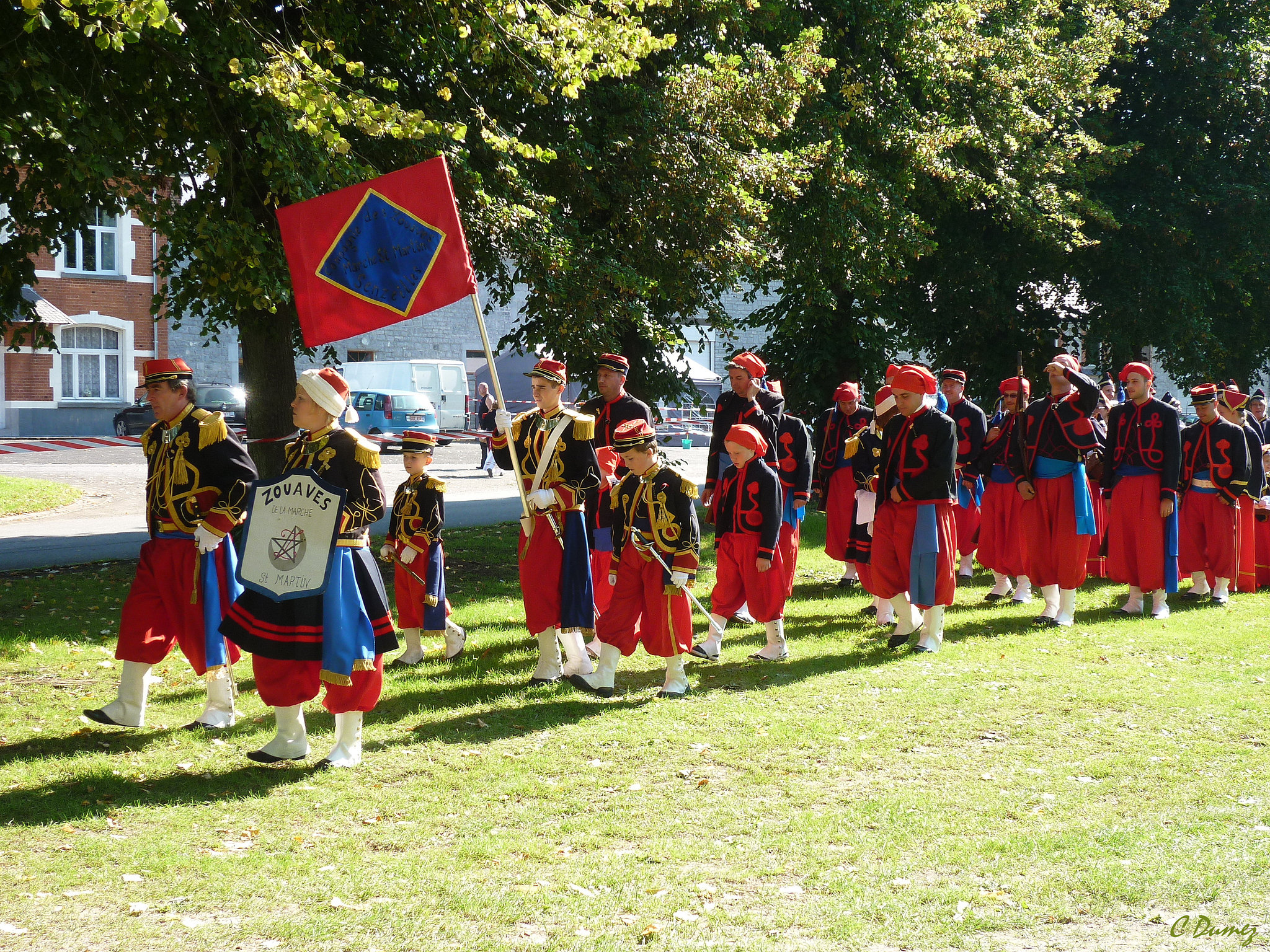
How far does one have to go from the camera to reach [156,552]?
651 cm

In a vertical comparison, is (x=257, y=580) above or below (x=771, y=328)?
below

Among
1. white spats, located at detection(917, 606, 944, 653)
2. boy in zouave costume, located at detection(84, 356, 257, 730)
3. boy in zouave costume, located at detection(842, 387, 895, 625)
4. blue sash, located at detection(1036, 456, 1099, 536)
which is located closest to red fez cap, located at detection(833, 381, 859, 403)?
boy in zouave costume, located at detection(842, 387, 895, 625)

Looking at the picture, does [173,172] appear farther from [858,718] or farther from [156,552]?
[858,718]

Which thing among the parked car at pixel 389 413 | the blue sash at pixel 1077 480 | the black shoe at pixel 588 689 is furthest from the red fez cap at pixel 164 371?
the parked car at pixel 389 413

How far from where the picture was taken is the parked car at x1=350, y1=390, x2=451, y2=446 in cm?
3181

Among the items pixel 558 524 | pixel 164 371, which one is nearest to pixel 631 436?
pixel 558 524

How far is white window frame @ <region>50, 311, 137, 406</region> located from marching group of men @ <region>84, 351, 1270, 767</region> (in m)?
28.7

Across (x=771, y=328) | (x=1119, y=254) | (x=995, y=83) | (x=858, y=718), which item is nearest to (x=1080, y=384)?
(x=858, y=718)

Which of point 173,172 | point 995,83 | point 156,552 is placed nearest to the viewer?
point 156,552

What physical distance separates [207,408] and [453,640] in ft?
81.4

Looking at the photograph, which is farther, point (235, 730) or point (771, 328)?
point (771, 328)

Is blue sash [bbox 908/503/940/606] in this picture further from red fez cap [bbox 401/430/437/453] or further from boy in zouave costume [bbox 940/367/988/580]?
red fez cap [bbox 401/430/437/453]

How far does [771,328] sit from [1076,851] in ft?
54.8

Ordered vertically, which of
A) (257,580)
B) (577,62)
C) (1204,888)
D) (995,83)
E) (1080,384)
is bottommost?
(1204,888)
